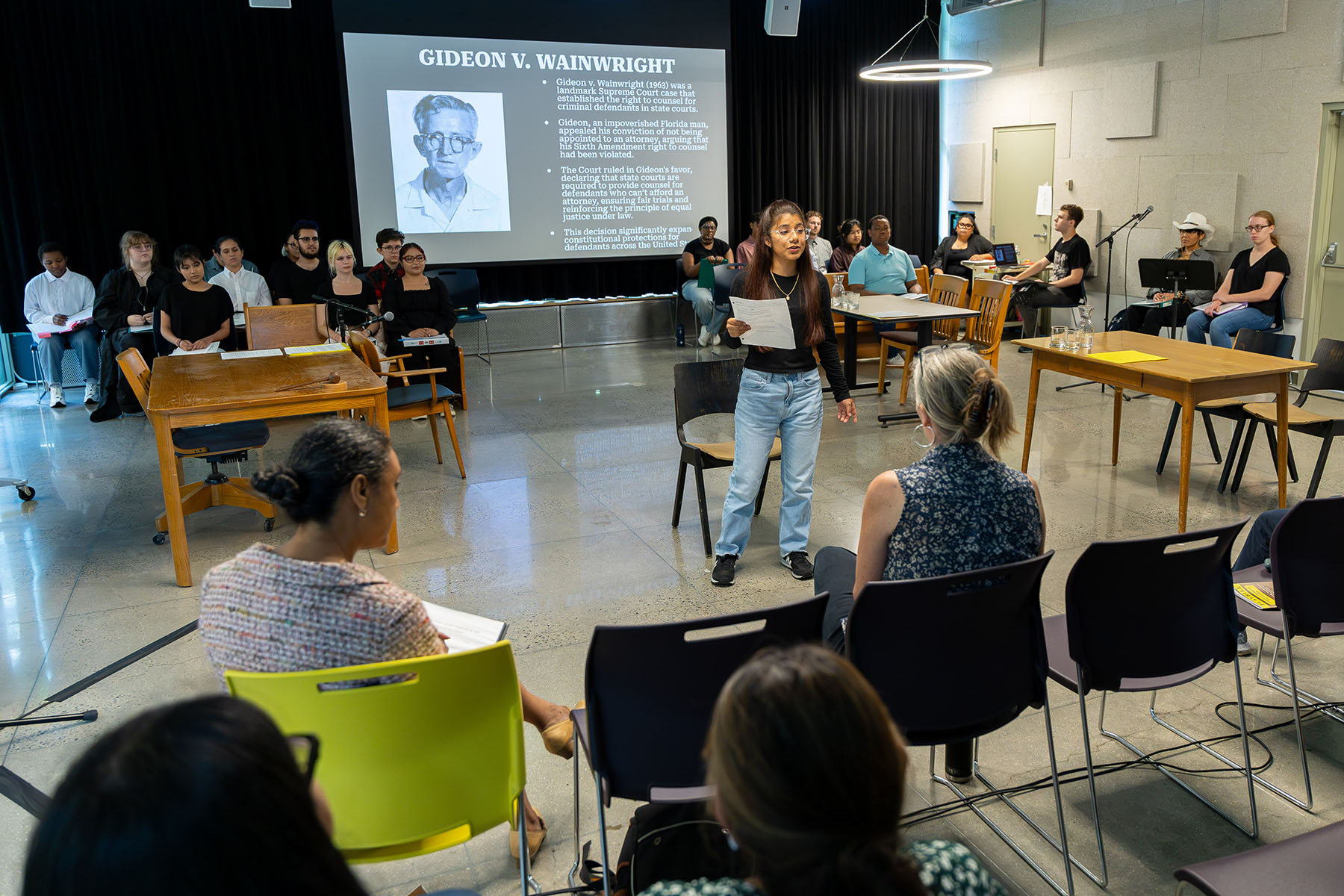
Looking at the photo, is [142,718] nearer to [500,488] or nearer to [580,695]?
[580,695]

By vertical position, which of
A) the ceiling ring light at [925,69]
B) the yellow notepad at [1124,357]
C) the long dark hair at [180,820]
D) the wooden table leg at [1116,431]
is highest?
the ceiling ring light at [925,69]

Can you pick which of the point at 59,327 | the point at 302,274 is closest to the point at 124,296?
the point at 59,327

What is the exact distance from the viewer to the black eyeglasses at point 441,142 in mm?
9289

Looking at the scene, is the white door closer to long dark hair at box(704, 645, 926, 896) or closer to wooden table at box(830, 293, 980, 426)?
wooden table at box(830, 293, 980, 426)

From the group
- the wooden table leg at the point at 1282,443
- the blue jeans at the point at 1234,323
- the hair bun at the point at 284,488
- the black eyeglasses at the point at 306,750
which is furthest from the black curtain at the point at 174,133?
the black eyeglasses at the point at 306,750

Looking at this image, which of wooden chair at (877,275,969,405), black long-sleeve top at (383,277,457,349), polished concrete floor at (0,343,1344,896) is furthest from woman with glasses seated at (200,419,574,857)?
wooden chair at (877,275,969,405)

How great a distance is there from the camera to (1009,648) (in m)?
2.26

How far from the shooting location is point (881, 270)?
7.98 m

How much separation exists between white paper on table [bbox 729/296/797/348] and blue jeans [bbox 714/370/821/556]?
0.13 meters

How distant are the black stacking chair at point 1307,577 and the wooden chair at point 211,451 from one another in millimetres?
3928

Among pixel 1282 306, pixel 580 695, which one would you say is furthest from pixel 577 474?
pixel 1282 306

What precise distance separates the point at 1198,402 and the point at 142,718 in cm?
457

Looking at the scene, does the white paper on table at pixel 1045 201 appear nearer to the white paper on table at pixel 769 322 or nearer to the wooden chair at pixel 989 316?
the wooden chair at pixel 989 316

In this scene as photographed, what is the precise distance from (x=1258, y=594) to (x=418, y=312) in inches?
216
